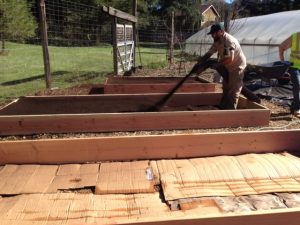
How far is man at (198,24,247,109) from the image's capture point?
5617 millimetres

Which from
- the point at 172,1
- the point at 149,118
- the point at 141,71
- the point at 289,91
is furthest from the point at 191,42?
the point at 172,1

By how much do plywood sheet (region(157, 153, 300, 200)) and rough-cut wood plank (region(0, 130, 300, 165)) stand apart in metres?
0.11

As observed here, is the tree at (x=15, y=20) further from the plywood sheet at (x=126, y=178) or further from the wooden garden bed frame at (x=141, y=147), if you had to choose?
the plywood sheet at (x=126, y=178)

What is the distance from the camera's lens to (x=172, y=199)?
3070 millimetres

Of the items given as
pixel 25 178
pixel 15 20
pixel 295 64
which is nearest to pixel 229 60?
pixel 295 64

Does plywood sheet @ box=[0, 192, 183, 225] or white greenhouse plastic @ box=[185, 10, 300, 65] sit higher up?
white greenhouse plastic @ box=[185, 10, 300, 65]

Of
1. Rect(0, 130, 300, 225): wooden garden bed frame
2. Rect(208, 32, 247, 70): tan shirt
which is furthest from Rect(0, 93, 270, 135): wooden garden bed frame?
Rect(0, 130, 300, 225): wooden garden bed frame

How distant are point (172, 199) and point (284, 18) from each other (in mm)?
12192

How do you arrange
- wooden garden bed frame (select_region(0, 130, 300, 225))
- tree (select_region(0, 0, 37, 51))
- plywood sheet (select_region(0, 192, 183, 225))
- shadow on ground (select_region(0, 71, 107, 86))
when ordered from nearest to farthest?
plywood sheet (select_region(0, 192, 183, 225)) < wooden garden bed frame (select_region(0, 130, 300, 225)) < shadow on ground (select_region(0, 71, 107, 86)) < tree (select_region(0, 0, 37, 51))

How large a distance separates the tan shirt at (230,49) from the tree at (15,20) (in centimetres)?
1434

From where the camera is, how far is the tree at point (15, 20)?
1813cm

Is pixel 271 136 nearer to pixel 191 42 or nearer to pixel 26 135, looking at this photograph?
pixel 26 135

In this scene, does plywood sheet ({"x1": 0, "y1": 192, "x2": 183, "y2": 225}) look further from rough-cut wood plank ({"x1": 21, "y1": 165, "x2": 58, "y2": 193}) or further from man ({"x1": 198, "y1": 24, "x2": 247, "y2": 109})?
man ({"x1": 198, "y1": 24, "x2": 247, "y2": 109})

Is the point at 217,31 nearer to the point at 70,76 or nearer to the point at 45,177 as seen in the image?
the point at 45,177
